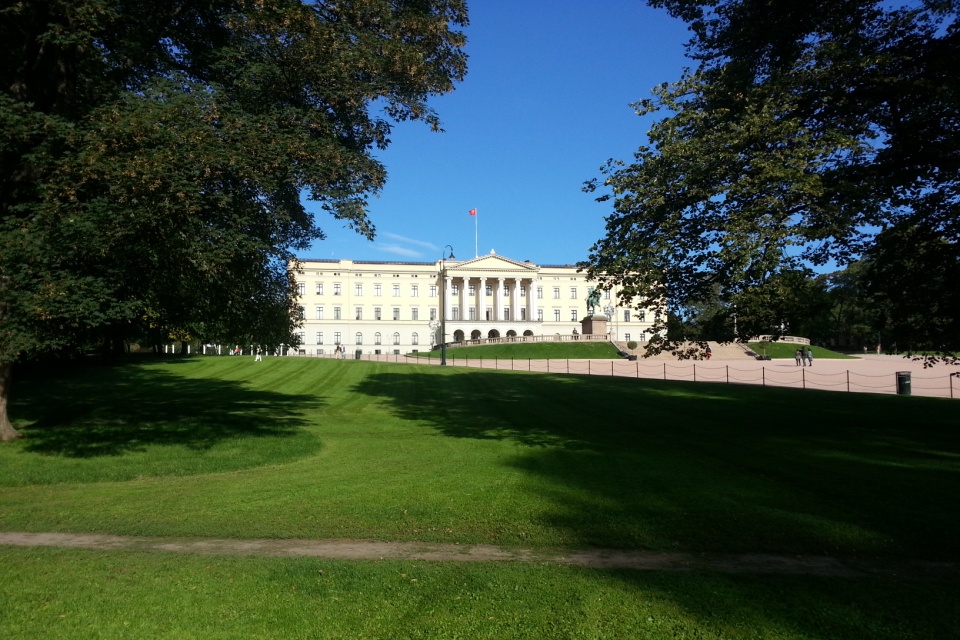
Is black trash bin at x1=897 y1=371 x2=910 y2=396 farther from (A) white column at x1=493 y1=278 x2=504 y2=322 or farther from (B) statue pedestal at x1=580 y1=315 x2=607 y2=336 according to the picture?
(A) white column at x1=493 y1=278 x2=504 y2=322

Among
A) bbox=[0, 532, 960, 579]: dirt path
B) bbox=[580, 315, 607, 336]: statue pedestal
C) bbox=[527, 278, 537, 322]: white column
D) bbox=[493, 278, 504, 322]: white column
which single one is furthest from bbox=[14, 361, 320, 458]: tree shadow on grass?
bbox=[527, 278, 537, 322]: white column

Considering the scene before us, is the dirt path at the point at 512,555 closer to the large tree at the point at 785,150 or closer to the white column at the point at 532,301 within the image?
the large tree at the point at 785,150

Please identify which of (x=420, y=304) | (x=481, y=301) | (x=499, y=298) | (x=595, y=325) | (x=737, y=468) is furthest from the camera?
(x=499, y=298)

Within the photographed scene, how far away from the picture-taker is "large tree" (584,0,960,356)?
10695 millimetres

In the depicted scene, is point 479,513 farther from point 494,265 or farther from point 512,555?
point 494,265

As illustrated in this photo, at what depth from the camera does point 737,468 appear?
1105cm

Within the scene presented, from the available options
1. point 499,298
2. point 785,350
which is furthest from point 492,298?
point 785,350

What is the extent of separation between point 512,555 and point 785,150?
827 cm

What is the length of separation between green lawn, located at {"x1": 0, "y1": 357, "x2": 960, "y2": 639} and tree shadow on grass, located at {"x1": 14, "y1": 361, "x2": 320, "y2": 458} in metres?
0.15

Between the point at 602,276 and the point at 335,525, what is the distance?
8288mm

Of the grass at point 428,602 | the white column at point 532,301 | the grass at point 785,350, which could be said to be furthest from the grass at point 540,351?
the grass at point 428,602

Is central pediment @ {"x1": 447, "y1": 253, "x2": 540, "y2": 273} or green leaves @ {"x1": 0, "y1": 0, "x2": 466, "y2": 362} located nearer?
green leaves @ {"x1": 0, "y1": 0, "x2": 466, "y2": 362}

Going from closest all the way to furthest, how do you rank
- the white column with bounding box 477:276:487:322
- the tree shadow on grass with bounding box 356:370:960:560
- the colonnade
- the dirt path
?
the dirt path
the tree shadow on grass with bounding box 356:370:960:560
the colonnade
the white column with bounding box 477:276:487:322

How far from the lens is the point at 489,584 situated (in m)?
5.42
